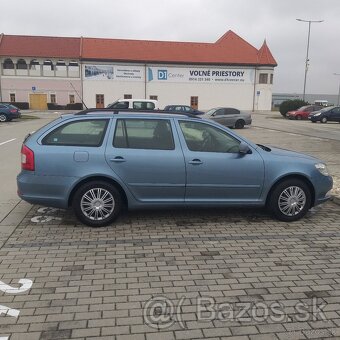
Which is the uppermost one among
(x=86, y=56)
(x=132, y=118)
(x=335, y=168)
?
(x=86, y=56)

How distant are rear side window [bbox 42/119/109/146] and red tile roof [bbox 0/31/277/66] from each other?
55074mm

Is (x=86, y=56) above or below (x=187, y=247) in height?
above

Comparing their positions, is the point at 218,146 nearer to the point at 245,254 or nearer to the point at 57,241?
the point at 245,254

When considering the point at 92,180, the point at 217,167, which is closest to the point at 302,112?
the point at 217,167

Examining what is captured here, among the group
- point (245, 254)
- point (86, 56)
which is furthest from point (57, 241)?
point (86, 56)

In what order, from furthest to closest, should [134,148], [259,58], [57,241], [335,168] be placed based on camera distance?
[259,58] < [335,168] < [134,148] < [57,241]

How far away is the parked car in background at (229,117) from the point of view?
88.7 feet

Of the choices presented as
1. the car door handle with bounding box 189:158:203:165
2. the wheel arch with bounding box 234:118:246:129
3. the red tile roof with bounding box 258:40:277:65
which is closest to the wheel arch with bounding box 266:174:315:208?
the car door handle with bounding box 189:158:203:165

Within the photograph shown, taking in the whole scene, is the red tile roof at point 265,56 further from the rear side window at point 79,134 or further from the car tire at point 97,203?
the car tire at point 97,203

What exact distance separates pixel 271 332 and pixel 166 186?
2.74 metres

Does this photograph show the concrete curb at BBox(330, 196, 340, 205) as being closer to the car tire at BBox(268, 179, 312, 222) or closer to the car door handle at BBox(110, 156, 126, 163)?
the car tire at BBox(268, 179, 312, 222)

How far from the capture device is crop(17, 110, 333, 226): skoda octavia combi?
539 centimetres

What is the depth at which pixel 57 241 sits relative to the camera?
5051mm

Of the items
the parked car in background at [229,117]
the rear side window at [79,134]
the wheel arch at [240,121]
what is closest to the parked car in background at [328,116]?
the parked car in background at [229,117]
